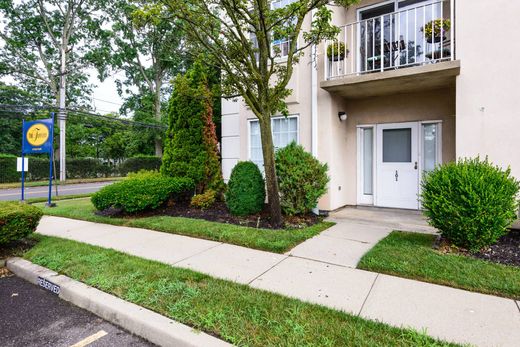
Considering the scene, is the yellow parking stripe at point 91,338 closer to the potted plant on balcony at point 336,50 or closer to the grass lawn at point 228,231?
the grass lawn at point 228,231

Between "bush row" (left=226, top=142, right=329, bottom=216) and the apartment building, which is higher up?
the apartment building

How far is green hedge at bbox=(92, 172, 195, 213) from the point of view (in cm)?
645

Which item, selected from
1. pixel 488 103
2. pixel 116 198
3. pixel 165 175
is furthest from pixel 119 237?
pixel 488 103

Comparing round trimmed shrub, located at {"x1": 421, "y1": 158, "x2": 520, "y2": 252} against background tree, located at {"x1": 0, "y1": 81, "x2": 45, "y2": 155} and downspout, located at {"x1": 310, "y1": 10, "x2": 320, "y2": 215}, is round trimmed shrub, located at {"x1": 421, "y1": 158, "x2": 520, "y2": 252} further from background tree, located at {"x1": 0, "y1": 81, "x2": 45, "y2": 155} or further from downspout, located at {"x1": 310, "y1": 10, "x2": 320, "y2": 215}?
background tree, located at {"x1": 0, "y1": 81, "x2": 45, "y2": 155}

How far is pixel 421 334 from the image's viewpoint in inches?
86.7

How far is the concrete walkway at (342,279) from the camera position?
94.8 inches

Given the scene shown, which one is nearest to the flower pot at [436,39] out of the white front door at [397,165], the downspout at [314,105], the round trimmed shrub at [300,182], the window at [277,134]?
the white front door at [397,165]

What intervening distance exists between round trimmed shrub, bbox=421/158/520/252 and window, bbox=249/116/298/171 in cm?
381

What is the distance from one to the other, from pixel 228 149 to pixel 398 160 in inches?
183

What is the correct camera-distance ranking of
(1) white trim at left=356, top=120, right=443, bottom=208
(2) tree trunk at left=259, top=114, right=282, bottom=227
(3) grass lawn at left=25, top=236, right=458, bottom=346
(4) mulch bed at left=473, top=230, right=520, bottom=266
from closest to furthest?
1. (3) grass lawn at left=25, top=236, right=458, bottom=346
2. (4) mulch bed at left=473, top=230, right=520, bottom=266
3. (2) tree trunk at left=259, top=114, right=282, bottom=227
4. (1) white trim at left=356, top=120, right=443, bottom=208

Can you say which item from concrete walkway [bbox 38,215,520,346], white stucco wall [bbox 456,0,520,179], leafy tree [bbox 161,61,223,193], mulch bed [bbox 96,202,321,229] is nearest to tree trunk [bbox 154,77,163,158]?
leafy tree [bbox 161,61,223,193]

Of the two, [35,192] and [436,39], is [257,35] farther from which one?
[35,192]

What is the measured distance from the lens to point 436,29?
573cm

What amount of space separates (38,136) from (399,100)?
10.6 m
